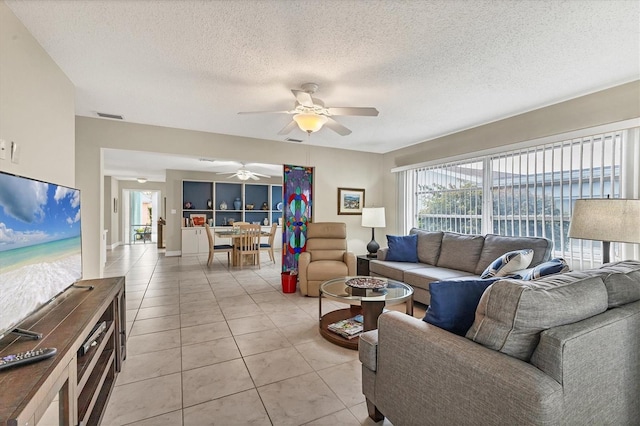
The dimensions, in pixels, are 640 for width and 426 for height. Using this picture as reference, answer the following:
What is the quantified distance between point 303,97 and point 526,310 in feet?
6.86

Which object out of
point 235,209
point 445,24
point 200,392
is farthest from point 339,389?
point 235,209

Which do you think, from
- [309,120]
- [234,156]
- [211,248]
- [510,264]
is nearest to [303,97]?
[309,120]

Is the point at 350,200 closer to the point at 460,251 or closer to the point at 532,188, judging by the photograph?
the point at 460,251

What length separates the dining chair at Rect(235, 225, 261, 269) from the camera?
6129 millimetres

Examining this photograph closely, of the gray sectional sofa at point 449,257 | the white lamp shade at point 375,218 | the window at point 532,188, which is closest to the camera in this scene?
the window at point 532,188

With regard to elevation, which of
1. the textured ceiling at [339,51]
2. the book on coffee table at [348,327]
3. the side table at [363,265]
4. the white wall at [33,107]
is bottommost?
the book on coffee table at [348,327]

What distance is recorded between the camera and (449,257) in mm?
3877

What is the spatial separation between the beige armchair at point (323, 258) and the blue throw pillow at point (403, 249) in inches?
23.5

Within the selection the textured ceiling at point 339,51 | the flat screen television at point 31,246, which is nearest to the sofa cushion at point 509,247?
the textured ceiling at point 339,51

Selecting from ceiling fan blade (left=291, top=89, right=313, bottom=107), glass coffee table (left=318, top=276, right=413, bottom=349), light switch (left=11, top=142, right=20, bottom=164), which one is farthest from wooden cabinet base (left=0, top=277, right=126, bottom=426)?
ceiling fan blade (left=291, top=89, right=313, bottom=107)

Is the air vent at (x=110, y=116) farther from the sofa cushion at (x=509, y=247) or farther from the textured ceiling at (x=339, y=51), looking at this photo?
the sofa cushion at (x=509, y=247)

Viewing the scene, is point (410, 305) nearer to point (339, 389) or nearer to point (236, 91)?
point (339, 389)

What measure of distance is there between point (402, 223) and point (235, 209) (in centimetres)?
535

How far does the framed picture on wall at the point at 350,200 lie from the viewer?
5465mm
